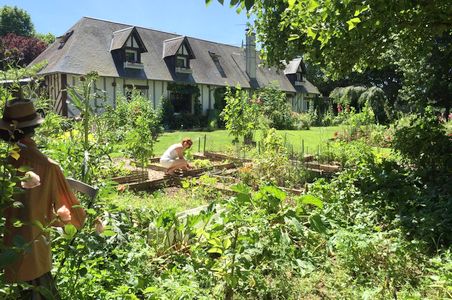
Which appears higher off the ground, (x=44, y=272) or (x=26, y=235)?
(x=26, y=235)

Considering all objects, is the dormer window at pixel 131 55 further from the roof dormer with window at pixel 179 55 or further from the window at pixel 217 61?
the window at pixel 217 61

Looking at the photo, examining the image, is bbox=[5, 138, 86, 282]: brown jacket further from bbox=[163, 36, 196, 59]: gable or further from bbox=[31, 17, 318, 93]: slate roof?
bbox=[163, 36, 196, 59]: gable


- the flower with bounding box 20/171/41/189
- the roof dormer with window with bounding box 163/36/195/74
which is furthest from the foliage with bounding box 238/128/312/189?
the roof dormer with window with bounding box 163/36/195/74

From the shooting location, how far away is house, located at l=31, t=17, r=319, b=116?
1956 centimetres

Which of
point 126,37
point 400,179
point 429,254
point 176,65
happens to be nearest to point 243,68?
point 176,65

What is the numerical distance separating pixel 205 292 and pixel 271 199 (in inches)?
34.8

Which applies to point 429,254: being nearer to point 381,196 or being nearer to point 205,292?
point 381,196

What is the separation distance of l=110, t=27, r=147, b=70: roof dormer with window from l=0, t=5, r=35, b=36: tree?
32.3 metres

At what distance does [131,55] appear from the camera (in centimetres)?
2197

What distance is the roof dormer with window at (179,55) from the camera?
2394 cm

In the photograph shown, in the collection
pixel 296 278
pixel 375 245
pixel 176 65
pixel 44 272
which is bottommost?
pixel 296 278

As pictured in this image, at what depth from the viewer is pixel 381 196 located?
5359 mm

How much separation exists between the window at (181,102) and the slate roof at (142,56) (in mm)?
1020

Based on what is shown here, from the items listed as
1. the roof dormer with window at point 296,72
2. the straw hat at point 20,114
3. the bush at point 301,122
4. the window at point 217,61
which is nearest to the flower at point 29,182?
the straw hat at point 20,114
